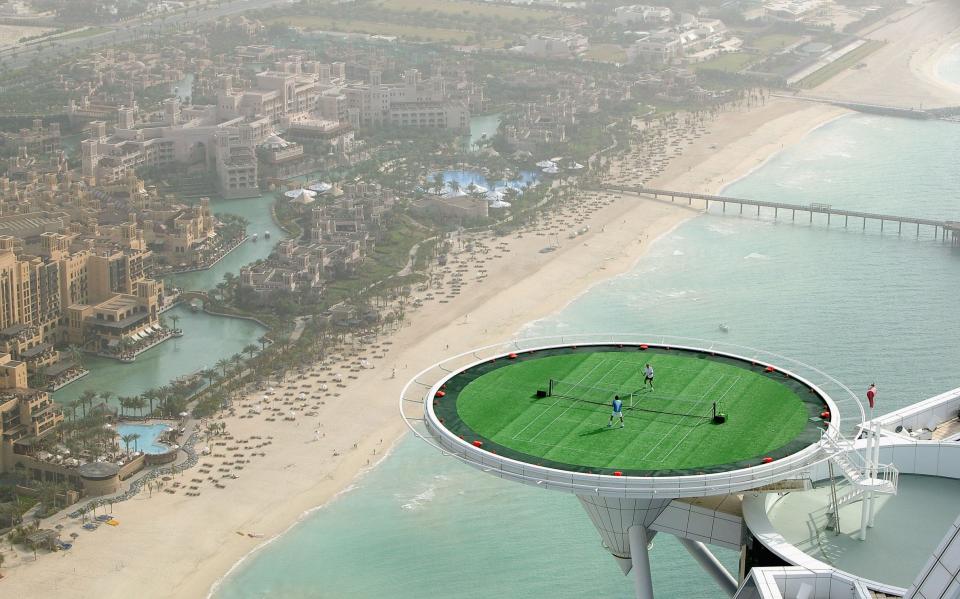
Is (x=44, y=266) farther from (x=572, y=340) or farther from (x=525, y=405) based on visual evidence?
(x=525, y=405)

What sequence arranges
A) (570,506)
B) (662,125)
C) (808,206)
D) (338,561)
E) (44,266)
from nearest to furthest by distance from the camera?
(338,561), (570,506), (44,266), (808,206), (662,125)

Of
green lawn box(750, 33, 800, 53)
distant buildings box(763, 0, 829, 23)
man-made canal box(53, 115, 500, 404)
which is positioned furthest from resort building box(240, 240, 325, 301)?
distant buildings box(763, 0, 829, 23)

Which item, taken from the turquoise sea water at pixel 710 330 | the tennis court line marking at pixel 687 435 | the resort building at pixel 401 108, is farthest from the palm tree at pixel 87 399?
the resort building at pixel 401 108

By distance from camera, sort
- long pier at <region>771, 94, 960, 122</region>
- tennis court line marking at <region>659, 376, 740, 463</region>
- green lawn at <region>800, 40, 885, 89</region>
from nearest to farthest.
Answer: tennis court line marking at <region>659, 376, 740, 463</region> < long pier at <region>771, 94, 960, 122</region> < green lawn at <region>800, 40, 885, 89</region>

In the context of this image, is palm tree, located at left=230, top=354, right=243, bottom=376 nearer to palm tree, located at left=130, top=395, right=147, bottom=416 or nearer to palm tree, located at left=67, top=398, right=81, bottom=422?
palm tree, located at left=130, top=395, right=147, bottom=416

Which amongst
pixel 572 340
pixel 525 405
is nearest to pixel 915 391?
pixel 572 340

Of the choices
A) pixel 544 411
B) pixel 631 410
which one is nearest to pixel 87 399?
pixel 544 411
